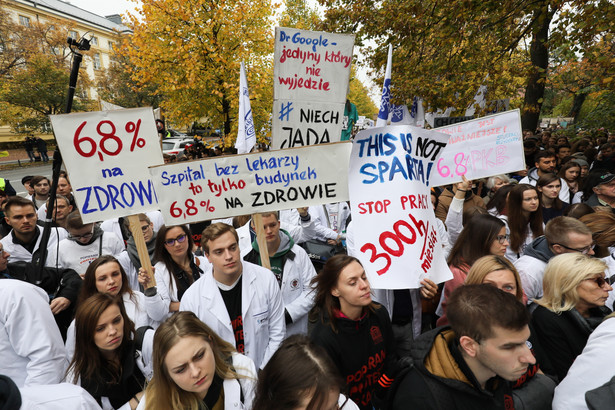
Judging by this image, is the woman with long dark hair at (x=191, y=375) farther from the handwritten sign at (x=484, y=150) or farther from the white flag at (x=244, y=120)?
the handwritten sign at (x=484, y=150)

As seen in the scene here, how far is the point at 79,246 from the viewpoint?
405cm

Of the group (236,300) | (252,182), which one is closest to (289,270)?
(236,300)

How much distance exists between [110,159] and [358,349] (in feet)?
8.29

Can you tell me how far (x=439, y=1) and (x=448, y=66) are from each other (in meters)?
1.27

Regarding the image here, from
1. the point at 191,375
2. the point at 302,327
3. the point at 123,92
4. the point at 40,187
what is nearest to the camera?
the point at 191,375

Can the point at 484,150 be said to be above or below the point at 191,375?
above

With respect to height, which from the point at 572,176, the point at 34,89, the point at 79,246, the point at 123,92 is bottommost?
the point at 79,246

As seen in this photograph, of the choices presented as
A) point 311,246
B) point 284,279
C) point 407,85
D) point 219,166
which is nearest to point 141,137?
point 219,166

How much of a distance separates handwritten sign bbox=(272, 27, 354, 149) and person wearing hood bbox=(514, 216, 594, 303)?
2.17 metres

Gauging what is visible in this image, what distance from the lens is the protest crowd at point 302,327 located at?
1.74 metres

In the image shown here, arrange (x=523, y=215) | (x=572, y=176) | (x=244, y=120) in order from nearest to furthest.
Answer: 1. (x=244, y=120)
2. (x=523, y=215)
3. (x=572, y=176)

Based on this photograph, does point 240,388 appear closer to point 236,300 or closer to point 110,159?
point 236,300

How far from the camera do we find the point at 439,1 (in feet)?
23.4

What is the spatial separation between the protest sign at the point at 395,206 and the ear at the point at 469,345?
0.77 meters
